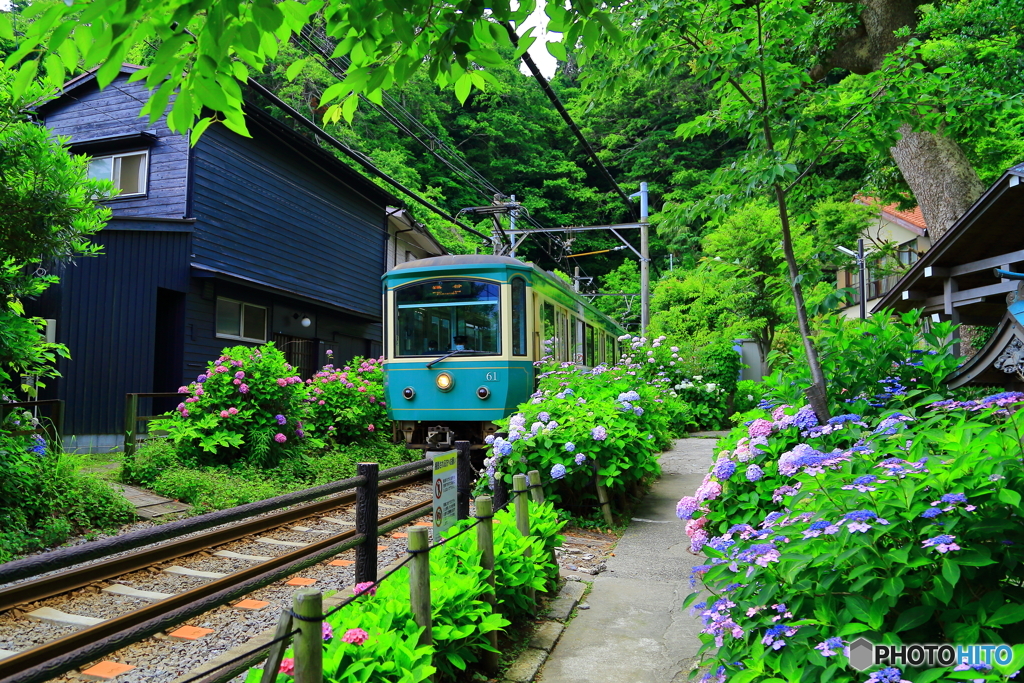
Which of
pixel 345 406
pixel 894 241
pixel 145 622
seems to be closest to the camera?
pixel 145 622

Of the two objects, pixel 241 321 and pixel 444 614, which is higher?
pixel 241 321

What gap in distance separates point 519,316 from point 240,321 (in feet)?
25.6

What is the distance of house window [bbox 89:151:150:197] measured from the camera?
541 inches

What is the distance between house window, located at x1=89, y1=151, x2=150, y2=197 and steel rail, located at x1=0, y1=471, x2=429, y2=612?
372 inches

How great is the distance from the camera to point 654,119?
3547 centimetres

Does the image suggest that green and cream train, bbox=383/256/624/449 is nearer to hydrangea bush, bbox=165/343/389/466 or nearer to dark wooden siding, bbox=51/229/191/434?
hydrangea bush, bbox=165/343/389/466

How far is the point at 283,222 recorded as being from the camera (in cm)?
1606

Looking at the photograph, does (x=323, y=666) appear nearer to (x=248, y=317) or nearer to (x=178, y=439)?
(x=178, y=439)

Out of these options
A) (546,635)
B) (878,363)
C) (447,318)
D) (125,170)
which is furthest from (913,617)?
(125,170)

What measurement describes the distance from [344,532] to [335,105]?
4.72 meters

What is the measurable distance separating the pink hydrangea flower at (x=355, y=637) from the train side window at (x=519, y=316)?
6.63m

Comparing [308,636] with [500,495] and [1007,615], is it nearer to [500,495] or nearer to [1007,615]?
[1007,615]

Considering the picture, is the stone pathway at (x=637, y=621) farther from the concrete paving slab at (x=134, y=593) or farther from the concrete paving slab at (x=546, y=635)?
the concrete paving slab at (x=134, y=593)

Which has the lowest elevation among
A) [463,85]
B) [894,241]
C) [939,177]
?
[463,85]
